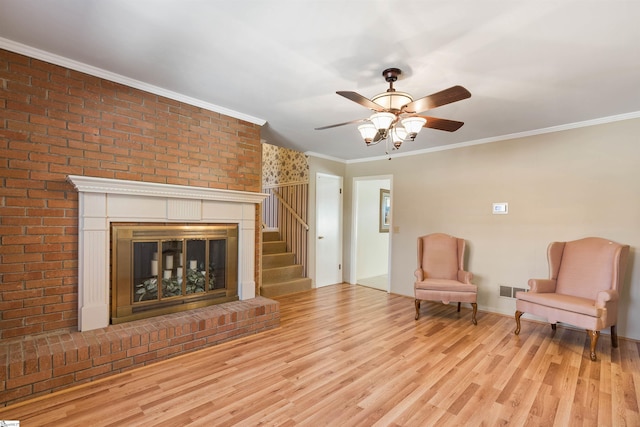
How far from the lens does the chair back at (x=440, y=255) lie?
4.34 meters

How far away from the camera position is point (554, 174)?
12.5 feet

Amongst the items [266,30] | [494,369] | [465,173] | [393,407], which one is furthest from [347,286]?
[266,30]

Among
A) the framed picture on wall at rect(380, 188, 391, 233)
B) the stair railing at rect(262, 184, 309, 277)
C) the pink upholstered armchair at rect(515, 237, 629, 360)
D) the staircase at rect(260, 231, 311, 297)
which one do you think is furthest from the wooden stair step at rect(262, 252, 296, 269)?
the pink upholstered armchair at rect(515, 237, 629, 360)

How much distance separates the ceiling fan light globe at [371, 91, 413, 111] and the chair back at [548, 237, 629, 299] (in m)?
2.75

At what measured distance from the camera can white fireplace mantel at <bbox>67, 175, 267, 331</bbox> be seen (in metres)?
2.54

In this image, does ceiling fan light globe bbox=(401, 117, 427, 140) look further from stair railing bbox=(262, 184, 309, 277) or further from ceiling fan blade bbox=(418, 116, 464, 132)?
stair railing bbox=(262, 184, 309, 277)

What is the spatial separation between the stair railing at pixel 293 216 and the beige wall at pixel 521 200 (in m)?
1.58

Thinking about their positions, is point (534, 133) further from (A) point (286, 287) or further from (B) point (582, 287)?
(A) point (286, 287)

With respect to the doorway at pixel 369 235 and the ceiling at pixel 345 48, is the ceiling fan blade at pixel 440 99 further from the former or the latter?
the doorway at pixel 369 235

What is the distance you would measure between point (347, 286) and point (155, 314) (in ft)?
11.6

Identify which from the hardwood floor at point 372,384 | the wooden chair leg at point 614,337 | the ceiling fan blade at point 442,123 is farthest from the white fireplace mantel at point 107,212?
the wooden chair leg at point 614,337

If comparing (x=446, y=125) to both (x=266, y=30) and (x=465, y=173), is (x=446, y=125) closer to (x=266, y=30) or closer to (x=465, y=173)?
(x=266, y=30)

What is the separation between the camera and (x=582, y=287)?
3.39 m

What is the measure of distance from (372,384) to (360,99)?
2.11 metres
